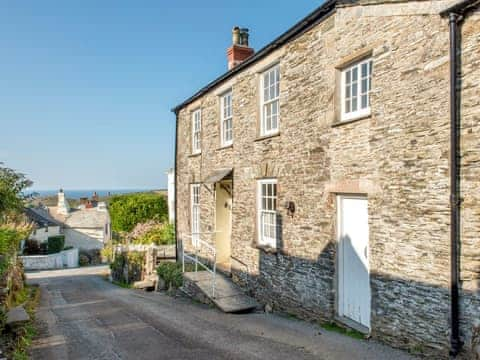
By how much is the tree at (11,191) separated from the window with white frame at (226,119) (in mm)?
8826

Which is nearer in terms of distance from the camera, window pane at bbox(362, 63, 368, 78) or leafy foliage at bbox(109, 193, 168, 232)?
window pane at bbox(362, 63, 368, 78)

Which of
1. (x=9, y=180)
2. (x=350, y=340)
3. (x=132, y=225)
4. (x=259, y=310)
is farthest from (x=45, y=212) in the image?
(x=350, y=340)

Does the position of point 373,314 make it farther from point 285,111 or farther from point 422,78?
point 285,111

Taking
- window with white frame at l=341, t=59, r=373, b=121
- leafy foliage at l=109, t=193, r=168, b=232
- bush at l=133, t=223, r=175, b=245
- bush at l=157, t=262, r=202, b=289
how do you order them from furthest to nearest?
leafy foliage at l=109, t=193, r=168, b=232, bush at l=133, t=223, r=175, b=245, bush at l=157, t=262, r=202, b=289, window with white frame at l=341, t=59, r=373, b=121

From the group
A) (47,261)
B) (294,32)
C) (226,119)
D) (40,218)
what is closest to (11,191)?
(226,119)

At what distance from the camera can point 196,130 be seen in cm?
1628

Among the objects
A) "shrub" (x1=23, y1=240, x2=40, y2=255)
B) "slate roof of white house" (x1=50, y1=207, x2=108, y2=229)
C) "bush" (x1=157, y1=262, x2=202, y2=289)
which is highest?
"bush" (x1=157, y1=262, x2=202, y2=289)

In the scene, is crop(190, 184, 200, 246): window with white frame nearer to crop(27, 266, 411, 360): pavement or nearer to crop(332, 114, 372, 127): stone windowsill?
crop(27, 266, 411, 360): pavement

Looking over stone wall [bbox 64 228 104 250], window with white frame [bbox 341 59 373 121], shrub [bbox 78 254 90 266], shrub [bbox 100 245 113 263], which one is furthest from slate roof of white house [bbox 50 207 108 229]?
window with white frame [bbox 341 59 373 121]

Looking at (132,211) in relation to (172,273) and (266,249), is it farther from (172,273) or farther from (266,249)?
(266,249)

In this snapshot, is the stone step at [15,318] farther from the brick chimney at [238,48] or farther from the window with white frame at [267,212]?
the brick chimney at [238,48]

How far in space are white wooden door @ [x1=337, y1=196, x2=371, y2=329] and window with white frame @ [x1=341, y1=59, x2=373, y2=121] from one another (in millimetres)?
1755

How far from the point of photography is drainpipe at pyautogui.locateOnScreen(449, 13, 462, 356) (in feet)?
19.2

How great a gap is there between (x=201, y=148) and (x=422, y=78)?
10.1 m
